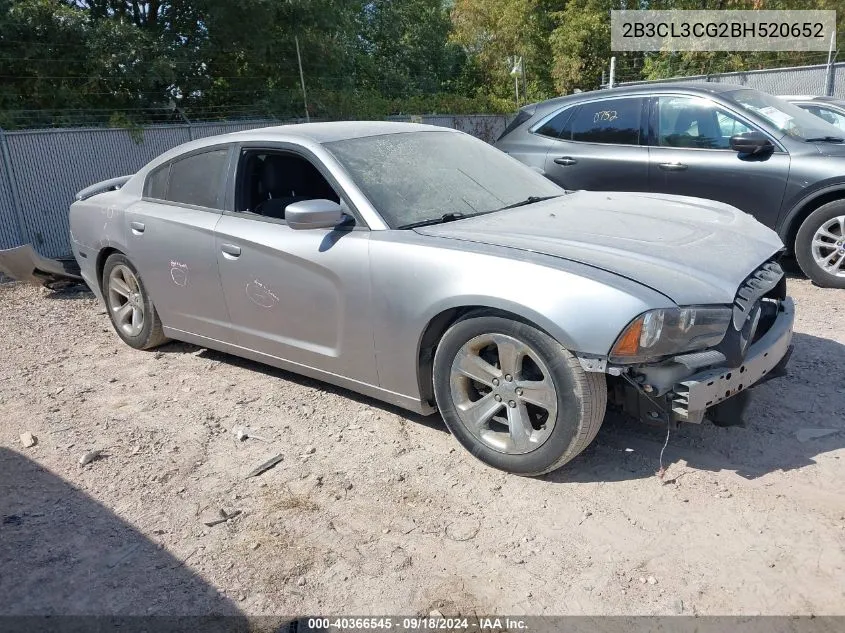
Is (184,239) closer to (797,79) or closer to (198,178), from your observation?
(198,178)

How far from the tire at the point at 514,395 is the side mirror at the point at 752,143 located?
12.8ft

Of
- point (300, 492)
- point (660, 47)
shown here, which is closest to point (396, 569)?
point (300, 492)

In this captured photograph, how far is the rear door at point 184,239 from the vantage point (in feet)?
15.1

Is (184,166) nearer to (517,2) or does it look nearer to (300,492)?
(300,492)

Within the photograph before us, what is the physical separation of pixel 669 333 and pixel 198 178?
3253 mm

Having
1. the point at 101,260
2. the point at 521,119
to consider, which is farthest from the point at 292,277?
the point at 521,119

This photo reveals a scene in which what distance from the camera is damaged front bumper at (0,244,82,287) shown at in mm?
6967

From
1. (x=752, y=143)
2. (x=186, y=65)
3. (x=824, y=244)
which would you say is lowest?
(x=824, y=244)

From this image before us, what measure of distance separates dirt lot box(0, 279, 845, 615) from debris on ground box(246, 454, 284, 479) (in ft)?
0.12

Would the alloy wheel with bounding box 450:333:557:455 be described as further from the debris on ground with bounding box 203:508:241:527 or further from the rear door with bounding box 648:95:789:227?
the rear door with bounding box 648:95:789:227

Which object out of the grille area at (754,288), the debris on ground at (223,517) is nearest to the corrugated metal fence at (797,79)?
the grille area at (754,288)

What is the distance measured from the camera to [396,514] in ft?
10.6

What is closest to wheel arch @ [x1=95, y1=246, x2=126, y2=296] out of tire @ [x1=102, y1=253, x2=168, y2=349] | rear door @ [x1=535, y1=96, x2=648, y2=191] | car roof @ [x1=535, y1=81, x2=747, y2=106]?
tire @ [x1=102, y1=253, x2=168, y2=349]

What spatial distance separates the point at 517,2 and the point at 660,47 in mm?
5821
